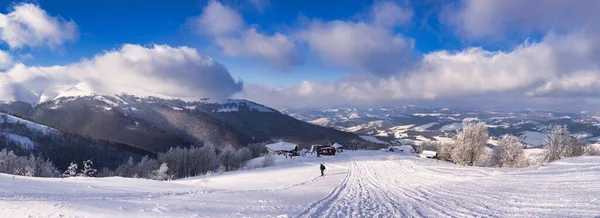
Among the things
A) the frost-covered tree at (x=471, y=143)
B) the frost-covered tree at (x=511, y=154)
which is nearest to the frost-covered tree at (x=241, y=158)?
the frost-covered tree at (x=471, y=143)

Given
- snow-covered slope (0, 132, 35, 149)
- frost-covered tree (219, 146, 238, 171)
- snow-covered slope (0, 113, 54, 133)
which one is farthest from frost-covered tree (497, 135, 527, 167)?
snow-covered slope (0, 113, 54, 133)

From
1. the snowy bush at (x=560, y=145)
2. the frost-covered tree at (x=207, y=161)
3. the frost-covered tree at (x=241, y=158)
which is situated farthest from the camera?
the frost-covered tree at (x=241, y=158)

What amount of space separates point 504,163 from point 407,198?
2238 inches

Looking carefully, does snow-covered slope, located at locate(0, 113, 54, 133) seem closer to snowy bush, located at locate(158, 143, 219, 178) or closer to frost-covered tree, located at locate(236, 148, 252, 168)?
snowy bush, located at locate(158, 143, 219, 178)

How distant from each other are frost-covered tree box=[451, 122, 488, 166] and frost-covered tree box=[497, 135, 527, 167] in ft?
23.4

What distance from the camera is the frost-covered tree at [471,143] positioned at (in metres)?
62.4

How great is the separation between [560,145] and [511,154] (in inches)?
314

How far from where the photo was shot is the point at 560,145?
6028 centimetres

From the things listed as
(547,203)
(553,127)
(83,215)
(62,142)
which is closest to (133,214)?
(83,215)

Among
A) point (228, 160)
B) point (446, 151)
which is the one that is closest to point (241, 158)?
point (228, 160)

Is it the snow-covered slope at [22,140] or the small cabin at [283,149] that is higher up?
the snow-covered slope at [22,140]

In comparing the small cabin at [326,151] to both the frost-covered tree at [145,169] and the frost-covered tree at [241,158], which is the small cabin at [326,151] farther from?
the frost-covered tree at [145,169]

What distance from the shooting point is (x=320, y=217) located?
46.2 feet

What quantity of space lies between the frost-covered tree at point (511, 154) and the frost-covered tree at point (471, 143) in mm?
7135
